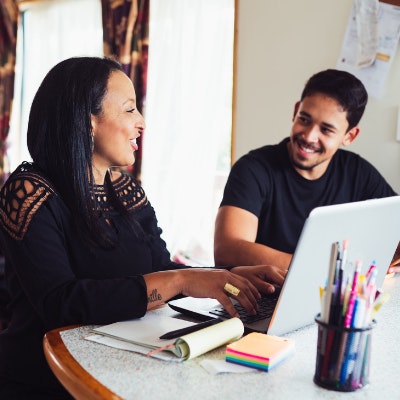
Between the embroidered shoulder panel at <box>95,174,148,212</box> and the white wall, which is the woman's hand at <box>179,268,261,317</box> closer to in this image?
the embroidered shoulder panel at <box>95,174,148,212</box>

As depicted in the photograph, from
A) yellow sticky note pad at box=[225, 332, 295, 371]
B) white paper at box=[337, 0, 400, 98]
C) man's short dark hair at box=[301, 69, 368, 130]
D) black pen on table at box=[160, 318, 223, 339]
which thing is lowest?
black pen on table at box=[160, 318, 223, 339]

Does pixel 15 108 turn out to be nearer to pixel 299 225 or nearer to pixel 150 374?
pixel 299 225

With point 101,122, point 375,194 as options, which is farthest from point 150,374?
point 375,194

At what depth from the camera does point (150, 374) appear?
97 centimetres

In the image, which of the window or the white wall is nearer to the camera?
the white wall

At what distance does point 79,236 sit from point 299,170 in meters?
1.02

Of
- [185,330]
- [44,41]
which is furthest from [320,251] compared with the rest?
[44,41]

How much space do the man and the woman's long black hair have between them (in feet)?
2.25

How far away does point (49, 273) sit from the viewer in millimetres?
1253

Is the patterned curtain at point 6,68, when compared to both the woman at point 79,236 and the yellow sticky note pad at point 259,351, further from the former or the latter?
the yellow sticky note pad at point 259,351

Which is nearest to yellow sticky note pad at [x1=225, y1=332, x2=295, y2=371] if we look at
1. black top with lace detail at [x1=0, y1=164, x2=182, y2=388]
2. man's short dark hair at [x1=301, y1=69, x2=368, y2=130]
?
black top with lace detail at [x1=0, y1=164, x2=182, y2=388]

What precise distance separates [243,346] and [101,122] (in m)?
0.70

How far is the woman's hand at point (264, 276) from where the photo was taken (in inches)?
52.7

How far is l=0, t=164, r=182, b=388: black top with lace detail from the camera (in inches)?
48.0
